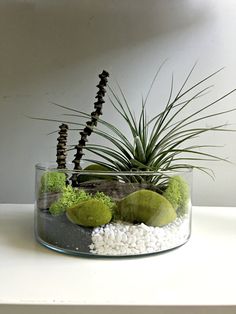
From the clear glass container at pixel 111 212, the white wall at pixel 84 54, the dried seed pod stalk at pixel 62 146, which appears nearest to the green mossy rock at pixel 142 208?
the clear glass container at pixel 111 212

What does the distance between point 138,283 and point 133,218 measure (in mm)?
86

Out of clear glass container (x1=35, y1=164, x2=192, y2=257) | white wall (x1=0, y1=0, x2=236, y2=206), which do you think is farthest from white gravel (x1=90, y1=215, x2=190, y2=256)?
white wall (x1=0, y1=0, x2=236, y2=206)

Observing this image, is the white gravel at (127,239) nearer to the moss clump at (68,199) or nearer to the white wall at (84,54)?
the moss clump at (68,199)

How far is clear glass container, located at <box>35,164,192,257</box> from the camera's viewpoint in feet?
1.29

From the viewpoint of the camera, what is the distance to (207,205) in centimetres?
73

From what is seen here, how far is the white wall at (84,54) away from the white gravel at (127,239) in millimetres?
333

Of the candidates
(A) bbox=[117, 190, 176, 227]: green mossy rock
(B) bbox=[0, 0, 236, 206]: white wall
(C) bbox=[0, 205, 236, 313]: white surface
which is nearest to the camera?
(C) bbox=[0, 205, 236, 313]: white surface

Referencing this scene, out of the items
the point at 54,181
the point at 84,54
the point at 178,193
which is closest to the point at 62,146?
the point at 54,181

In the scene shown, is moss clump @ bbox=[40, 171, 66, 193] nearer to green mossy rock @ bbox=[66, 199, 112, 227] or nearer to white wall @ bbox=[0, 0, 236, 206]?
green mossy rock @ bbox=[66, 199, 112, 227]

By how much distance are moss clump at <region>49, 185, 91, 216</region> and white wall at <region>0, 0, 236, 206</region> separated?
0.29 m

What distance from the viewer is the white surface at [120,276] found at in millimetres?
298

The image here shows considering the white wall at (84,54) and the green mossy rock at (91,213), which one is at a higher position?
the white wall at (84,54)

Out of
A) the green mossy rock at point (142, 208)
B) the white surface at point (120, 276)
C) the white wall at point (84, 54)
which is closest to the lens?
the white surface at point (120, 276)

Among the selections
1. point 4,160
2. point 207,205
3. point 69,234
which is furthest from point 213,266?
point 4,160
